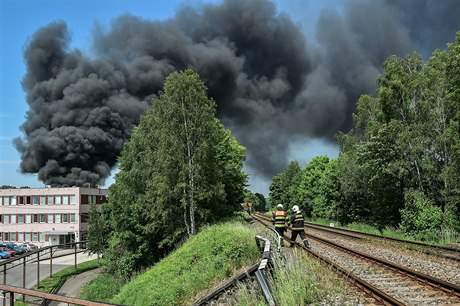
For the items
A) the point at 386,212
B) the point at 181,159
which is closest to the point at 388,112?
the point at 386,212

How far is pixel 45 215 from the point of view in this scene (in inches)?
2832

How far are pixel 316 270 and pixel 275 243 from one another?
2.60 m

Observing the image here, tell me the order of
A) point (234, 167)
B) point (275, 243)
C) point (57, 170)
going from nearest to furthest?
point (275, 243) → point (234, 167) → point (57, 170)

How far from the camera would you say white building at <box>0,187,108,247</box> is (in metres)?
70.2

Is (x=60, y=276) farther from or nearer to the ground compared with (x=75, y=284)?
farther from the ground

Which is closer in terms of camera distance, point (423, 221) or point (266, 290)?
point (266, 290)

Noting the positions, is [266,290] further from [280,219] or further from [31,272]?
[31,272]

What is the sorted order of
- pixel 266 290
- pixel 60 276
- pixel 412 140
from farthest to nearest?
pixel 60 276
pixel 412 140
pixel 266 290

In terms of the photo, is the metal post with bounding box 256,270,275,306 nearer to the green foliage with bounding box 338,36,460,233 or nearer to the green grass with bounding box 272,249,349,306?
the green grass with bounding box 272,249,349,306

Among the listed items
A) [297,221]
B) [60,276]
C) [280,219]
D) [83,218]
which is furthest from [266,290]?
[83,218]

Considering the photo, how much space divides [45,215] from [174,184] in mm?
57237

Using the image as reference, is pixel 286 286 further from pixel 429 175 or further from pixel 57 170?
pixel 57 170

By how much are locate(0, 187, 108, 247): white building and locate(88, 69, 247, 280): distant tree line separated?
145 ft

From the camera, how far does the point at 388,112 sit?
35.0 meters
